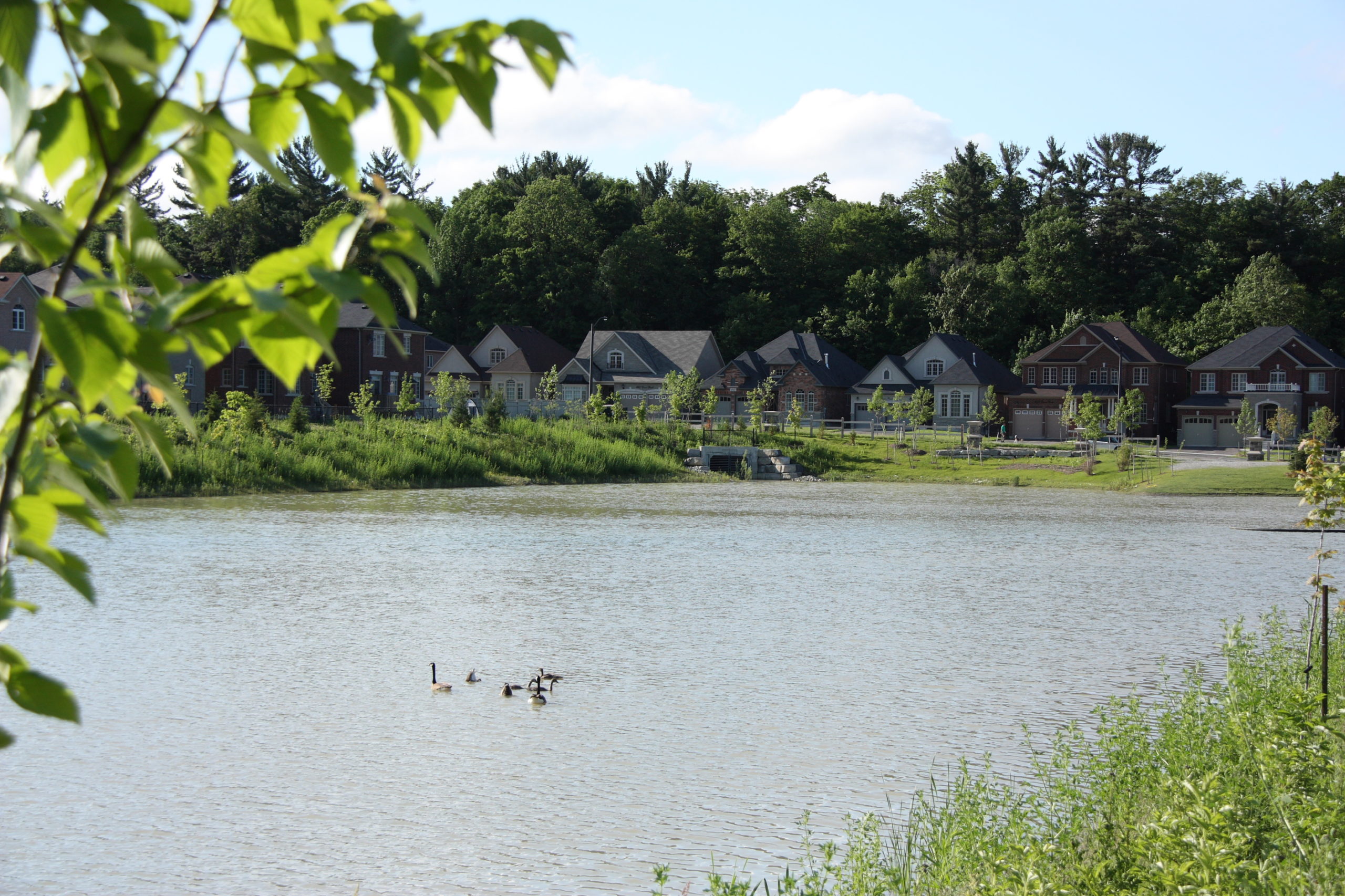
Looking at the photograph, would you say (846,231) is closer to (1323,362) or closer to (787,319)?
(787,319)

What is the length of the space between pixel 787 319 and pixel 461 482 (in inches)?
2109

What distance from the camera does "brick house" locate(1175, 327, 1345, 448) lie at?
228ft

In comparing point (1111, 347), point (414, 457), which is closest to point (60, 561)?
point (414, 457)

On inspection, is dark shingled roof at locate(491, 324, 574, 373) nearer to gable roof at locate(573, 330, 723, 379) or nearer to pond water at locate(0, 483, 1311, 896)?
gable roof at locate(573, 330, 723, 379)

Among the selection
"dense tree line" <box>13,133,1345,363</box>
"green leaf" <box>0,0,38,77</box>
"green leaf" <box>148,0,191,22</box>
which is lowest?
"green leaf" <box>0,0,38,77</box>

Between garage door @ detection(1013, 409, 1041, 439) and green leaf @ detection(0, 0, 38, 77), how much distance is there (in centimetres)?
7804

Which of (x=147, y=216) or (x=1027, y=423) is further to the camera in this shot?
(x=1027, y=423)

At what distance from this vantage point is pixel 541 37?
1604 millimetres

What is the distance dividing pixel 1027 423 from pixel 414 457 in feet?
157

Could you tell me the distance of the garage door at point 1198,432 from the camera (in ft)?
236

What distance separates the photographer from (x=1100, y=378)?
74.7 meters

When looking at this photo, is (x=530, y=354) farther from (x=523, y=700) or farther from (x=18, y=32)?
(x=18, y=32)

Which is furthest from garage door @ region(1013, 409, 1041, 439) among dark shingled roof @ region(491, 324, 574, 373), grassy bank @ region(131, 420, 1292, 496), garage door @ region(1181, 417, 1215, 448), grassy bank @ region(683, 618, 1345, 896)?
grassy bank @ region(683, 618, 1345, 896)

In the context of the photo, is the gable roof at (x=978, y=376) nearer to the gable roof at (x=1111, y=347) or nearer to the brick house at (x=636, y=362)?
the gable roof at (x=1111, y=347)
